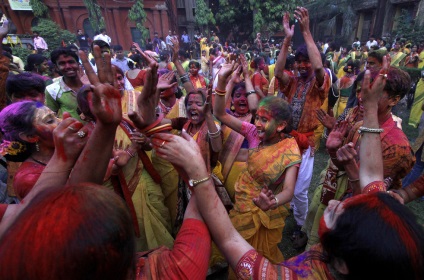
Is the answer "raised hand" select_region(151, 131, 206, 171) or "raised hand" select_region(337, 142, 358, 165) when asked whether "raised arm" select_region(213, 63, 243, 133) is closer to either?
"raised hand" select_region(337, 142, 358, 165)

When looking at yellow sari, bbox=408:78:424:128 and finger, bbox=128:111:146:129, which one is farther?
yellow sari, bbox=408:78:424:128

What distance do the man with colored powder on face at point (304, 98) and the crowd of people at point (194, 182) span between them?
0.02 metres

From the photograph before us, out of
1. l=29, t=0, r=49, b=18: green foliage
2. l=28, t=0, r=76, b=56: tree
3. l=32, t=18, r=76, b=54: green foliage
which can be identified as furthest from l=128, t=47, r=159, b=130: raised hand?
l=29, t=0, r=49, b=18: green foliage

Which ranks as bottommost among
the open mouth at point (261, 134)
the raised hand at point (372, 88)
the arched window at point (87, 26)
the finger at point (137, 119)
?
the open mouth at point (261, 134)

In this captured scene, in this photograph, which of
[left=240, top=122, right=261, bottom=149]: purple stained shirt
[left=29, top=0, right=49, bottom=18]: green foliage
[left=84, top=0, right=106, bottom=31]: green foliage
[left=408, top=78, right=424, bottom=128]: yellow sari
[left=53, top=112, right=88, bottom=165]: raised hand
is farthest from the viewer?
[left=29, top=0, right=49, bottom=18]: green foliage

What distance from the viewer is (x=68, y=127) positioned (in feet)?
4.25

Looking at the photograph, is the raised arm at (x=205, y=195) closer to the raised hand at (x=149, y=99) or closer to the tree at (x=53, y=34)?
the raised hand at (x=149, y=99)

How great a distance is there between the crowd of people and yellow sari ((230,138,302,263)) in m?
0.01

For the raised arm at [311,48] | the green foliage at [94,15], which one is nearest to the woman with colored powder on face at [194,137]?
the raised arm at [311,48]

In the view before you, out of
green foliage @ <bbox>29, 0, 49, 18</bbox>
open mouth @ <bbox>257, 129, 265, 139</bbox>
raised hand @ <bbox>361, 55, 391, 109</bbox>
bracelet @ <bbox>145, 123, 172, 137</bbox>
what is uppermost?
green foliage @ <bbox>29, 0, 49, 18</bbox>

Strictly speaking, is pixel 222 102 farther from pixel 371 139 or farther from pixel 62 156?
pixel 62 156

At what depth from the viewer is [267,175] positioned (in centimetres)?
211

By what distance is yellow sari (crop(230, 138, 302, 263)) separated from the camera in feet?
6.90

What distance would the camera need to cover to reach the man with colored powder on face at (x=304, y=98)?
3.02 m
